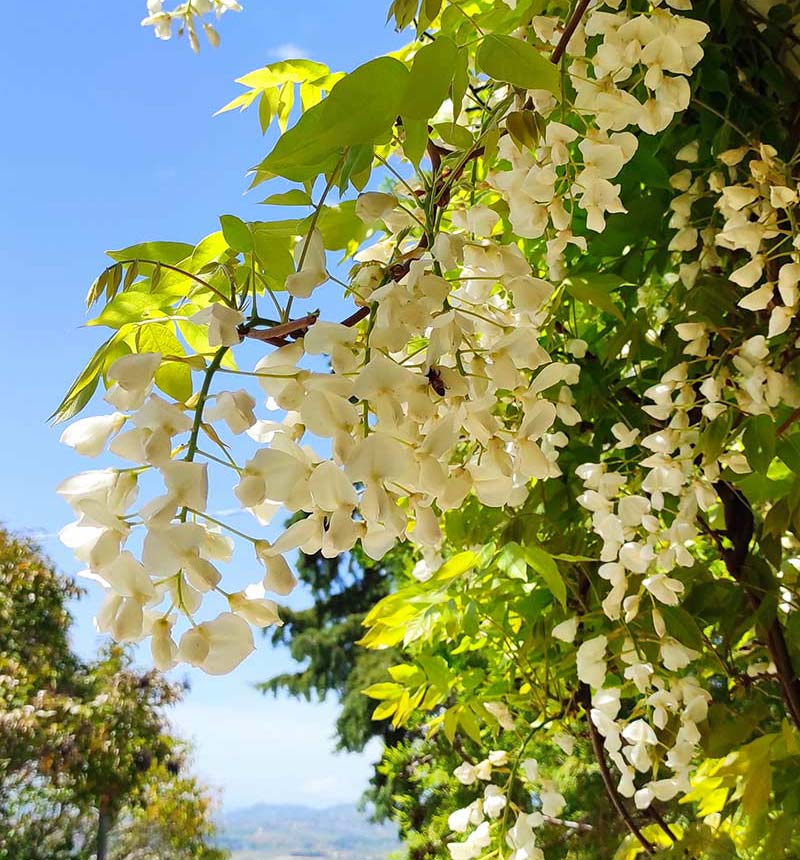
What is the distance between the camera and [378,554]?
0.31 meters

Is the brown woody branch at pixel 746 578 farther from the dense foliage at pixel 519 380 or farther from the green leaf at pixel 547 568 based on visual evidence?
the green leaf at pixel 547 568

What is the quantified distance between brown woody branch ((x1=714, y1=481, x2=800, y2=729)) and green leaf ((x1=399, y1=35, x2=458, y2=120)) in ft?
1.52

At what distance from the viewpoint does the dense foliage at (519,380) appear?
27 centimetres

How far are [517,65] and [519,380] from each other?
0.11 meters

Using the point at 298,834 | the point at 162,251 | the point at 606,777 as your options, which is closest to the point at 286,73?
the point at 162,251

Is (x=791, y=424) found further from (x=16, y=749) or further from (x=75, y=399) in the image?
(x=16, y=749)

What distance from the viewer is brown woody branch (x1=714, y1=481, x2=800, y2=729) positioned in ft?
2.24

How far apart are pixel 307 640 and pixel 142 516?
3431mm

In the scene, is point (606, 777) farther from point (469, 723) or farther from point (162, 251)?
point (162, 251)

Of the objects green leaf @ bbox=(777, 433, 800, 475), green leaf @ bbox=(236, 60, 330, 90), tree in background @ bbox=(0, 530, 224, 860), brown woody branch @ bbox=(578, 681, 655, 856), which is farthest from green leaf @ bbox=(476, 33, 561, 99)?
tree in background @ bbox=(0, 530, 224, 860)

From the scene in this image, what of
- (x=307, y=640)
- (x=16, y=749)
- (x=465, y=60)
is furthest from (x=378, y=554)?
(x=16, y=749)

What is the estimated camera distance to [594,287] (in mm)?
604

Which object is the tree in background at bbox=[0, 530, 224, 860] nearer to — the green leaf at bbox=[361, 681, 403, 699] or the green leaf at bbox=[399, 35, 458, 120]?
the green leaf at bbox=[361, 681, 403, 699]

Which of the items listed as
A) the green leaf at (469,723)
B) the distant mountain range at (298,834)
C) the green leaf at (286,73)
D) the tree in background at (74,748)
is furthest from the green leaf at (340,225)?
the distant mountain range at (298,834)
